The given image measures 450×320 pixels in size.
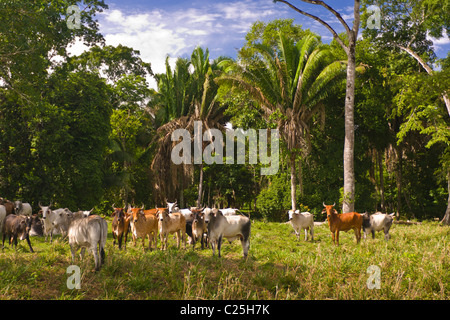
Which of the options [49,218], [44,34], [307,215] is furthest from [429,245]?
[44,34]

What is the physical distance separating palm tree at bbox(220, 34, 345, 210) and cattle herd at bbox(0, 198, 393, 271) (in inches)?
346

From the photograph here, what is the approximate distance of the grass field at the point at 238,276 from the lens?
25.1 feet

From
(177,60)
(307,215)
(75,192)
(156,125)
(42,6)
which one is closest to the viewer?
(307,215)

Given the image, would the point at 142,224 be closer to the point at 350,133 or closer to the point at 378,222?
the point at 378,222

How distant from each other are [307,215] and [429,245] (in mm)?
4117

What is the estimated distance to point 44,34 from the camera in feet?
53.2

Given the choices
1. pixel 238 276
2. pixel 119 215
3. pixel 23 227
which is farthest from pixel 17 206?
pixel 238 276

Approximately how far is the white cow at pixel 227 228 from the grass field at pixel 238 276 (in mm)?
550

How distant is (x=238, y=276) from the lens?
28.9 feet

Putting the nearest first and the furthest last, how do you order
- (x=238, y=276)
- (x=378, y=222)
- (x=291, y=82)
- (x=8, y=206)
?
(x=238, y=276)
(x=378, y=222)
(x=8, y=206)
(x=291, y=82)

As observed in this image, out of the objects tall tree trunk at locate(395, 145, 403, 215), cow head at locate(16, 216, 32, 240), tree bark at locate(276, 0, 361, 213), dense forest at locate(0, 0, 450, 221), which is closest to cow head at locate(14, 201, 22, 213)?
dense forest at locate(0, 0, 450, 221)

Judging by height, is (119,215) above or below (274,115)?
below

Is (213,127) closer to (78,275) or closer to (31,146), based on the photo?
(31,146)

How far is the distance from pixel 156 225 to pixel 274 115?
1180cm
